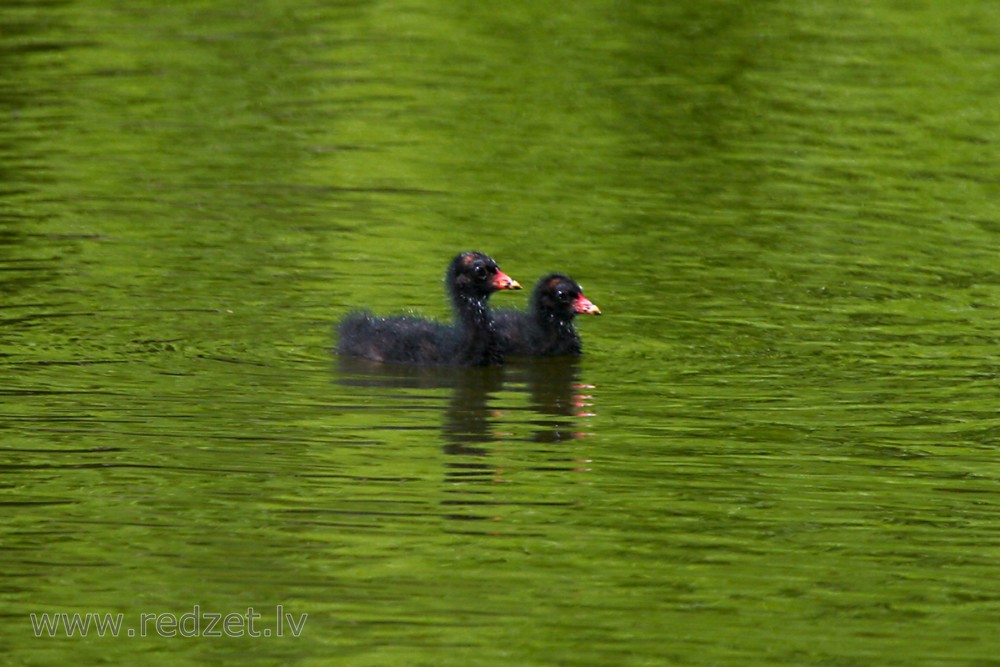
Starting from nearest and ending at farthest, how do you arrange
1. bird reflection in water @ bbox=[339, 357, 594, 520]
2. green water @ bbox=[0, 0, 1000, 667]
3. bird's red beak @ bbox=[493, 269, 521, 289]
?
green water @ bbox=[0, 0, 1000, 667]
bird reflection in water @ bbox=[339, 357, 594, 520]
bird's red beak @ bbox=[493, 269, 521, 289]

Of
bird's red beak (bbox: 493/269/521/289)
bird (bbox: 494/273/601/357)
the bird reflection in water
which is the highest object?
bird's red beak (bbox: 493/269/521/289)

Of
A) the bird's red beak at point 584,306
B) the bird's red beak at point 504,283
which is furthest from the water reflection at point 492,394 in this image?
the bird's red beak at point 504,283

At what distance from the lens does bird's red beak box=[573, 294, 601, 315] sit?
15031 millimetres

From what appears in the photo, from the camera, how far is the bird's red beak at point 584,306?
15.0 m

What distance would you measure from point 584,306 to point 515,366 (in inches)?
26.3

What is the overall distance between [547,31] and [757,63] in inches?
132

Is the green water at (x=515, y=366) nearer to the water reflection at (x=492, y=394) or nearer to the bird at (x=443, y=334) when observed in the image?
the water reflection at (x=492, y=394)

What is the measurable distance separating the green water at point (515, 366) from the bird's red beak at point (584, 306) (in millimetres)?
373

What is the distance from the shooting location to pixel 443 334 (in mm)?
14852

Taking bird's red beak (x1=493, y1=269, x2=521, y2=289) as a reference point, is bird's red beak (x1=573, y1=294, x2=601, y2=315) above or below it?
below

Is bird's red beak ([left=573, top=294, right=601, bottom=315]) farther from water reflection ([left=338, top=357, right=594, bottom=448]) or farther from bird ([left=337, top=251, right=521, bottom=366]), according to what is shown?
bird ([left=337, top=251, right=521, bottom=366])

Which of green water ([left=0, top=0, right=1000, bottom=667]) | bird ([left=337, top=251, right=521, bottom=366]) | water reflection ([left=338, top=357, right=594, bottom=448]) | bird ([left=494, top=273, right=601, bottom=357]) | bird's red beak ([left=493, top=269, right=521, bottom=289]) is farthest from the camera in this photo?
bird ([left=494, top=273, right=601, bottom=357])

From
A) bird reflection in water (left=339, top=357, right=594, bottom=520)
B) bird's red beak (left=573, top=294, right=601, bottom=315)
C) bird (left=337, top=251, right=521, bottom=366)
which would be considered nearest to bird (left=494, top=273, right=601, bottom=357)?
bird's red beak (left=573, top=294, right=601, bottom=315)

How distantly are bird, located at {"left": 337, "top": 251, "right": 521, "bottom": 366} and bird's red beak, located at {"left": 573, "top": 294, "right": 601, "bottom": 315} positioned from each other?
19.6 inches
